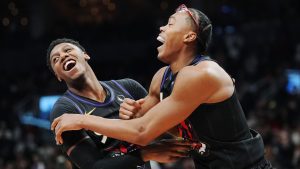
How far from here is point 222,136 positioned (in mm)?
3395

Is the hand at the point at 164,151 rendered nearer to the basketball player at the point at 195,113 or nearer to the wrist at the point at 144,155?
the wrist at the point at 144,155

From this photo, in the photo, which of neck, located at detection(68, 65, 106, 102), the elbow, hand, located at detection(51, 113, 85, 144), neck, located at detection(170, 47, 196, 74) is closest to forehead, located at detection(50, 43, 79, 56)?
neck, located at detection(68, 65, 106, 102)

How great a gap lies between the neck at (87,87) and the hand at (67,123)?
550 mm

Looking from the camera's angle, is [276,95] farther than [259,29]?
No

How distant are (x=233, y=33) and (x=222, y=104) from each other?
12273 mm

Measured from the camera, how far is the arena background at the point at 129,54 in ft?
37.5

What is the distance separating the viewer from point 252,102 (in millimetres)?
12320

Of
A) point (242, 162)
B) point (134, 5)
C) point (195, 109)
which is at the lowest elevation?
point (134, 5)

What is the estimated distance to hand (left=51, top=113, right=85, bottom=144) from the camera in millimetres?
3537

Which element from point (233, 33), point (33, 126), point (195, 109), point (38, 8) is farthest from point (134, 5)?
point (195, 109)

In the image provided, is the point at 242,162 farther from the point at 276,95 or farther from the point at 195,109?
the point at 276,95

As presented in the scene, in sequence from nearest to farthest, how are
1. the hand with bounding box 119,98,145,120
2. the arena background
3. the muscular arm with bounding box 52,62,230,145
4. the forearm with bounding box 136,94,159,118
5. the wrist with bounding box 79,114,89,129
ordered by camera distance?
the muscular arm with bounding box 52,62,230,145, the wrist with bounding box 79,114,89,129, the hand with bounding box 119,98,145,120, the forearm with bounding box 136,94,159,118, the arena background

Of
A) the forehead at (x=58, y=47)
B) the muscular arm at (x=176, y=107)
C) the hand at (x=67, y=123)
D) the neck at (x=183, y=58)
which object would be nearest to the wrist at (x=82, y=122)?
the hand at (x=67, y=123)

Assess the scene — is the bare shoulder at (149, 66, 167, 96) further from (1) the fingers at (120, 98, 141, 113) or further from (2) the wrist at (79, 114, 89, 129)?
(2) the wrist at (79, 114, 89, 129)
